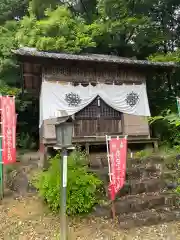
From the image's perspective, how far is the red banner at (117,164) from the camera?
7726 millimetres

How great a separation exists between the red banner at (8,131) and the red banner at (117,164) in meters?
3.44

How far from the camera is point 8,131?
370 inches

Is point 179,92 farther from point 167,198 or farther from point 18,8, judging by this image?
point 18,8

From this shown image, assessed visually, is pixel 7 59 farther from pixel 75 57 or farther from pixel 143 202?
pixel 143 202

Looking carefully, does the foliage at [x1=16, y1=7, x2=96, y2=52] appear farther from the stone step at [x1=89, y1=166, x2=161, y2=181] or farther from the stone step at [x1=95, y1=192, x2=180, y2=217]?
the stone step at [x1=95, y1=192, x2=180, y2=217]

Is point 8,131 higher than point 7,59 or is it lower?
lower

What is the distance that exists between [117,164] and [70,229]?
214 centimetres

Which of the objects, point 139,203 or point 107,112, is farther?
point 107,112

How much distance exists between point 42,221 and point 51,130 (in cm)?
485

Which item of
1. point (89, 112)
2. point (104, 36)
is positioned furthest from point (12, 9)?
point (89, 112)

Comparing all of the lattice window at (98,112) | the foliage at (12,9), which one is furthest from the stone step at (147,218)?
the foliage at (12,9)

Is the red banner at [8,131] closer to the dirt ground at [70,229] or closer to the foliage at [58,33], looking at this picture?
the dirt ground at [70,229]

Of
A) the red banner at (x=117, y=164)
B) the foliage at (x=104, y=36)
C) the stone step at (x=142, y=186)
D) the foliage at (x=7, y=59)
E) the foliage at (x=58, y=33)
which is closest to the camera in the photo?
the red banner at (x=117, y=164)

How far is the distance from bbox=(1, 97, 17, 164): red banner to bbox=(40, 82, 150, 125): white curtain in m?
2.05
